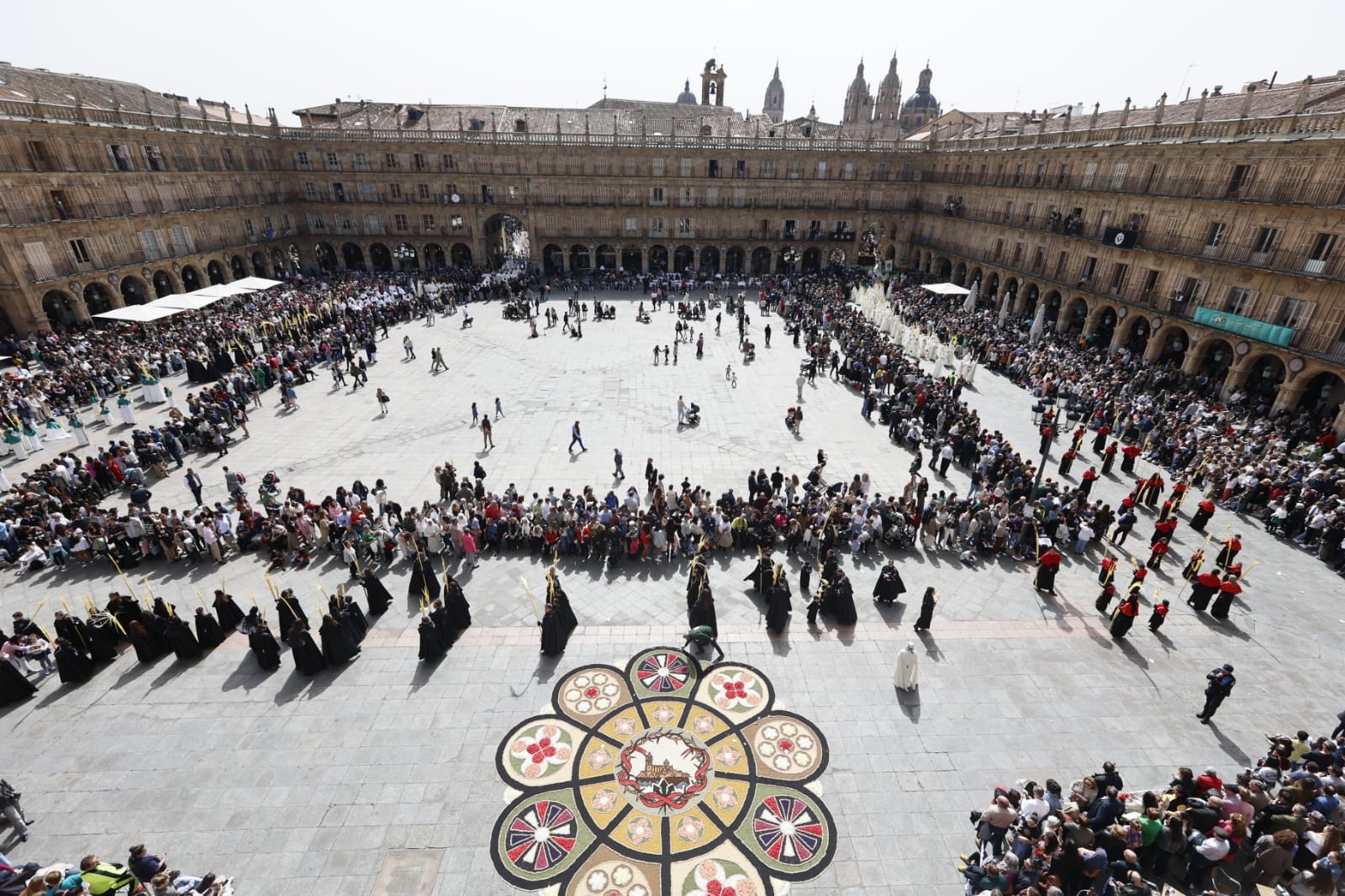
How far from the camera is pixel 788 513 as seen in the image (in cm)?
1533

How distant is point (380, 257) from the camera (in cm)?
4944

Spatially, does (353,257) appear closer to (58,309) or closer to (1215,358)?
(58,309)

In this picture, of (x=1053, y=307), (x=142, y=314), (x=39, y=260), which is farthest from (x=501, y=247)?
(x=1053, y=307)

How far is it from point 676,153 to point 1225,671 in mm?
46768

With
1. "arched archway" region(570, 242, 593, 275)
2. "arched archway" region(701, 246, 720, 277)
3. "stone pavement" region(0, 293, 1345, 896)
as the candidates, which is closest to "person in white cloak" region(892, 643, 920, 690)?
"stone pavement" region(0, 293, 1345, 896)

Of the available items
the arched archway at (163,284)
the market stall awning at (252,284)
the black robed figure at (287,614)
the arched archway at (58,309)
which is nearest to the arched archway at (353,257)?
the arched archway at (163,284)

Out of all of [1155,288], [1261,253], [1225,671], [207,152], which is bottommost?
[1225,671]

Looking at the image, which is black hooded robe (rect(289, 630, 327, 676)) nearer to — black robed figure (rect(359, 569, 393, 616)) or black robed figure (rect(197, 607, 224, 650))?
black robed figure (rect(359, 569, 393, 616))

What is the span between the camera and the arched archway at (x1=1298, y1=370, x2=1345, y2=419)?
2283 cm

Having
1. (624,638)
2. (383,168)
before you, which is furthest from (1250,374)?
(383,168)

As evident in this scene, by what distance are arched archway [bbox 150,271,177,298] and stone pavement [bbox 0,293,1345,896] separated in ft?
88.3

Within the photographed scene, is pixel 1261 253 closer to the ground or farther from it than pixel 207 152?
closer to the ground

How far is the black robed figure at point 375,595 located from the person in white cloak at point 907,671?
10214mm

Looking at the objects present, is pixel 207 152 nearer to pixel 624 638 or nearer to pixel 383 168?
pixel 383 168
